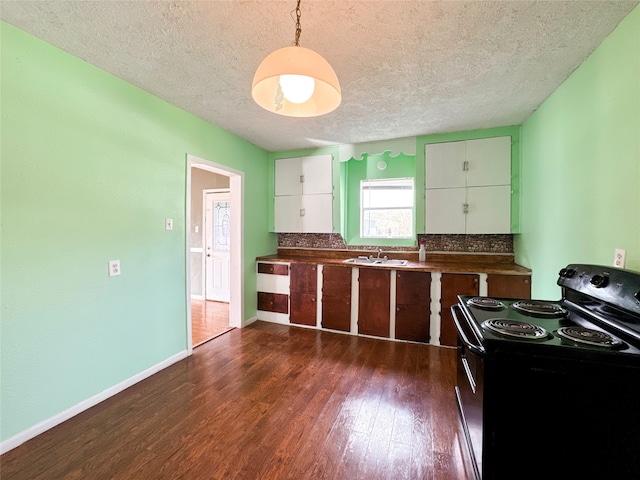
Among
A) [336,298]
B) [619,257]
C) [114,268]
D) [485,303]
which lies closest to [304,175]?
[336,298]

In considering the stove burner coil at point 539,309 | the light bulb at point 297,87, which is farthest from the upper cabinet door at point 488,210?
the light bulb at point 297,87

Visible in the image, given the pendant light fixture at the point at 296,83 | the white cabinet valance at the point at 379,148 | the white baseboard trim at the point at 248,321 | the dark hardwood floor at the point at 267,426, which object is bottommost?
the dark hardwood floor at the point at 267,426

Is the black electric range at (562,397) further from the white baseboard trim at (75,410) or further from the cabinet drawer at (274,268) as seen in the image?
the cabinet drawer at (274,268)

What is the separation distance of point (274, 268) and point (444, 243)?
232 centimetres

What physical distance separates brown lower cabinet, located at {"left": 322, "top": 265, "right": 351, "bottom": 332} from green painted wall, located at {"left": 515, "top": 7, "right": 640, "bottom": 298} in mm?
1958

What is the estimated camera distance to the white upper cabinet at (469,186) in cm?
329

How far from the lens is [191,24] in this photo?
163cm

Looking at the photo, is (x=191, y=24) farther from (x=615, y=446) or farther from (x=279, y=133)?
(x=615, y=446)

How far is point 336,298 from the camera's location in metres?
3.59

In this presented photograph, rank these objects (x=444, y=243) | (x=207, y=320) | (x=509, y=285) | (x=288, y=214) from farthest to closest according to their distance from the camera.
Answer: (x=288, y=214)
(x=207, y=320)
(x=444, y=243)
(x=509, y=285)

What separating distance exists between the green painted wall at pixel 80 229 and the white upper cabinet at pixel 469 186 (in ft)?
9.50

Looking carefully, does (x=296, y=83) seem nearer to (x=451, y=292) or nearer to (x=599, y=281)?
(x=599, y=281)

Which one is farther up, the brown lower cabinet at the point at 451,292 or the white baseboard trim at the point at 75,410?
the brown lower cabinet at the point at 451,292

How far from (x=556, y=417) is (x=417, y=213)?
111 inches
